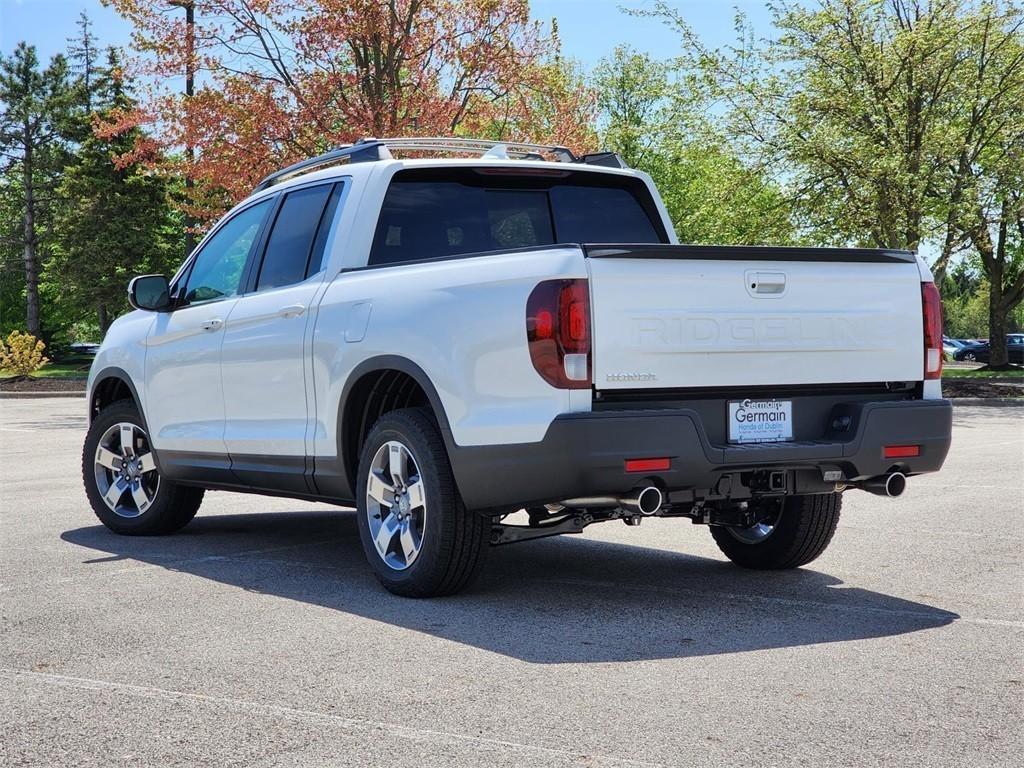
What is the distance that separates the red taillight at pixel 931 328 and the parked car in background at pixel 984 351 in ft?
195

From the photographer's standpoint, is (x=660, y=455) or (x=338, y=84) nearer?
(x=660, y=455)

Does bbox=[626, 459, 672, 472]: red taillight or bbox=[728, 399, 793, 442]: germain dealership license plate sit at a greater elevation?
bbox=[728, 399, 793, 442]: germain dealership license plate

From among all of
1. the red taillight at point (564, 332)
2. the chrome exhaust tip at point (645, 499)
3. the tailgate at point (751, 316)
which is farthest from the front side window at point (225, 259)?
the chrome exhaust tip at point (645, 499)

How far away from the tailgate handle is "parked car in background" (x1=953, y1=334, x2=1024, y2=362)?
60169 millimetres

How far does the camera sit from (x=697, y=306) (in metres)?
5.81

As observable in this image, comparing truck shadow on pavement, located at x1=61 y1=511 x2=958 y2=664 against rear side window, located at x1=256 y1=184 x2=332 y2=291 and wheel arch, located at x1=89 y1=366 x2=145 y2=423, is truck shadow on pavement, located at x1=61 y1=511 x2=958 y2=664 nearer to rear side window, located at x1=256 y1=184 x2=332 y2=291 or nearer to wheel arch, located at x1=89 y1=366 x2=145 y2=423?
wheel arch, located at x1=89 y1=366 x2=145 y2=423

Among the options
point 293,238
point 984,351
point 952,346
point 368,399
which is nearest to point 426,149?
point 293,238

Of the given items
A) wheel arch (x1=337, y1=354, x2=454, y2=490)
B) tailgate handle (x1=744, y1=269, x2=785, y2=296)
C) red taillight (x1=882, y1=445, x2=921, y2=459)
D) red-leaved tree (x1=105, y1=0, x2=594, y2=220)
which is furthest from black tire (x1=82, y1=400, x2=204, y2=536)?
red-leaved tree (x1=105, y1=0, x2=594, y2=220)

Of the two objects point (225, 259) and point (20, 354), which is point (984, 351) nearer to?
point (20, 354)

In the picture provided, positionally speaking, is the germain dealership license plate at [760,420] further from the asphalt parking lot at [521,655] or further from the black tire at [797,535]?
the black tire at [797,535]

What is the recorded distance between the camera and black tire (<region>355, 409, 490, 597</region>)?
602 cm

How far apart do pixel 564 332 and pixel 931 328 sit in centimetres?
204

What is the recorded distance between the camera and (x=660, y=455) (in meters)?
5.60

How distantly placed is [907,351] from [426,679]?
9.77ft
